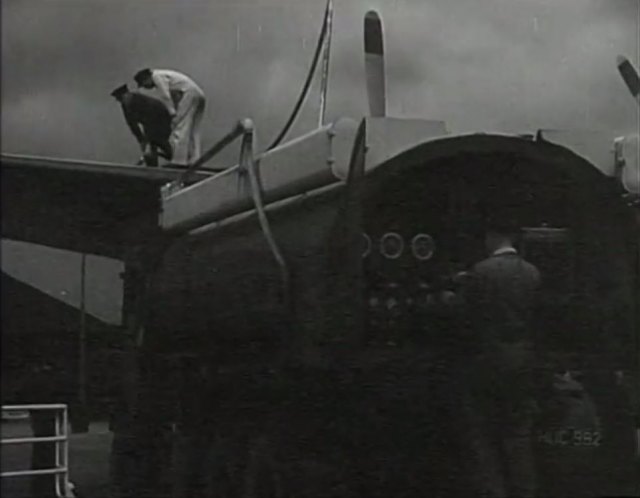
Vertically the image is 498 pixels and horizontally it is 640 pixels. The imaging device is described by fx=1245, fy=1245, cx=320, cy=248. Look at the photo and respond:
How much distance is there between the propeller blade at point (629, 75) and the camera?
2.40 m

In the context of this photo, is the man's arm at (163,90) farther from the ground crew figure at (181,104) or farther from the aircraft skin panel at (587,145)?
the aircraft skin panel at (587,145)

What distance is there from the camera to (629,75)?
241 centimetres

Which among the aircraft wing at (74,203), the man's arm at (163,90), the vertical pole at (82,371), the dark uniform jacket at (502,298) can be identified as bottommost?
the vertical pole at (82,371)

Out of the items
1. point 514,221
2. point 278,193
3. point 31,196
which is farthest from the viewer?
point 514,221

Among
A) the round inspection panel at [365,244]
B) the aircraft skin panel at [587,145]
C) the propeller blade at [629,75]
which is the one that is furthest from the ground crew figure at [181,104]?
the propeller blade at [629,75]

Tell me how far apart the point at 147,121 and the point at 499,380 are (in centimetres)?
78

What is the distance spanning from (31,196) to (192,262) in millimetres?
317

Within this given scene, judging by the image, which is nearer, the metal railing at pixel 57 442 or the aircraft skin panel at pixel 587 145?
the metal railing at pixel 57 442

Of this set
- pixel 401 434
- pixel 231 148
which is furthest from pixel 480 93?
pixel 401 434

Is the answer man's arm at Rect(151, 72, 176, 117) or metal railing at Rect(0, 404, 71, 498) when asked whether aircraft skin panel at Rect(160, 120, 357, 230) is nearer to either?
man's arm at Rect(151, 72, 176, 117)

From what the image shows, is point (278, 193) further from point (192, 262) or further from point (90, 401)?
point (90, 401)

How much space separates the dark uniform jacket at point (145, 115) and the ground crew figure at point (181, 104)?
16 millimetres

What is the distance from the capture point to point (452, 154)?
2258 millimetres

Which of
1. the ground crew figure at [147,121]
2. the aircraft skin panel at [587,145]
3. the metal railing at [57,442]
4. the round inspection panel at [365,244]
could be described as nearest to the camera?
the metal railing at [57,442]
